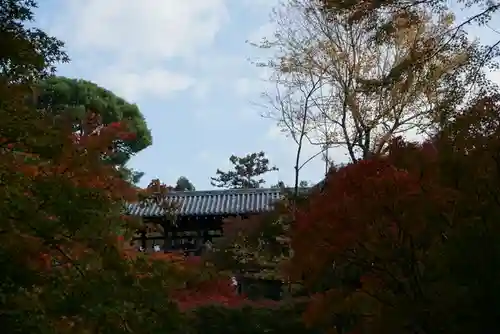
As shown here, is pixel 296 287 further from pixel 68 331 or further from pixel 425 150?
pixel 68 331

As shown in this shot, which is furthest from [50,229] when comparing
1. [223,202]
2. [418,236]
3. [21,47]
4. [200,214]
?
[223,202]

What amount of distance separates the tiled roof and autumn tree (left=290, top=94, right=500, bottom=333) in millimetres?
12680

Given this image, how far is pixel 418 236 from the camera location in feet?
14.4

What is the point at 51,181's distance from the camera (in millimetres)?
3328

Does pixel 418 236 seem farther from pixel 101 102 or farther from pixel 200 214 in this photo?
pixel 101 102

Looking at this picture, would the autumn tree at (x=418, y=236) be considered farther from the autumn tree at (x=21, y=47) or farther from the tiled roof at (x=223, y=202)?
the tiled roof at (x=223, y=202)

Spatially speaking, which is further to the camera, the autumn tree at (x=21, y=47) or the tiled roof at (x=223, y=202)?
the tiled roof at (x=223, y=202)

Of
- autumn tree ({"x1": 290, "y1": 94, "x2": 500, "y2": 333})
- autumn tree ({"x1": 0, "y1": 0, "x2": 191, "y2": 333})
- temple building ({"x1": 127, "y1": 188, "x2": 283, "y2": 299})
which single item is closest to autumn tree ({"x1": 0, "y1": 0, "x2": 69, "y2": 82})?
autumn tree ({"x1": 0, "y1": 0, "x2": 191, "y2": 333})

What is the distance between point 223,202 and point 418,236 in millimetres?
14259

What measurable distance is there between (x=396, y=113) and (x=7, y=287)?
10.2m

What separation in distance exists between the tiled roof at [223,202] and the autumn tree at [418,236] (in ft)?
41.6

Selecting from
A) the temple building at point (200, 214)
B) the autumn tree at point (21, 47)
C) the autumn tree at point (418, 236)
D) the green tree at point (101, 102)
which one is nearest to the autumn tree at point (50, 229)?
the autumn tree at point (21, 47)

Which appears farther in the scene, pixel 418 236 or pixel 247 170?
pixel 247 170

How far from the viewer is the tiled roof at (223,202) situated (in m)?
17.6
